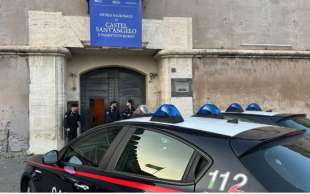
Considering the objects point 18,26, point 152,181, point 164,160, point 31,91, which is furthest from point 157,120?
point 18,26

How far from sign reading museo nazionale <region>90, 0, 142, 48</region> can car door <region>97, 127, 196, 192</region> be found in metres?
6.90

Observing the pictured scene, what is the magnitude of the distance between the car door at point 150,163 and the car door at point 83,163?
16 centimetres

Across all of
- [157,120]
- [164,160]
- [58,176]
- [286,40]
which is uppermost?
[286,40]

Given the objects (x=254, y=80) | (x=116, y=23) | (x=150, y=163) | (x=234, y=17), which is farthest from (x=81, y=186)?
(x=234, y=17)

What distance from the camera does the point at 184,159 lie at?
2.18 meters

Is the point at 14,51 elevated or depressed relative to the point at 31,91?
elevated

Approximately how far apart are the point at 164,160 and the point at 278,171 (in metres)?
0.82

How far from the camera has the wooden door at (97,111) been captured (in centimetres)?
1045

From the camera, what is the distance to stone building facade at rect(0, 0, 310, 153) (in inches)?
348

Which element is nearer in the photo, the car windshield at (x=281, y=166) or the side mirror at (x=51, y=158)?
the car windshield at (x=281, y=166)

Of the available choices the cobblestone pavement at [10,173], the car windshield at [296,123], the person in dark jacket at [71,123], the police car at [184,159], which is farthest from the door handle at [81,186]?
the person in dark jacket at [71,123]

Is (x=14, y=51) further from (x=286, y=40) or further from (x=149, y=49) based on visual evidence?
(x=286, y=40)

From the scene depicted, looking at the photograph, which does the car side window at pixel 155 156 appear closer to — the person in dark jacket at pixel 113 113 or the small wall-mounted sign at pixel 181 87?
the person in dark jacket at pixel 113 113

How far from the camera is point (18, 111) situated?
348 inches
